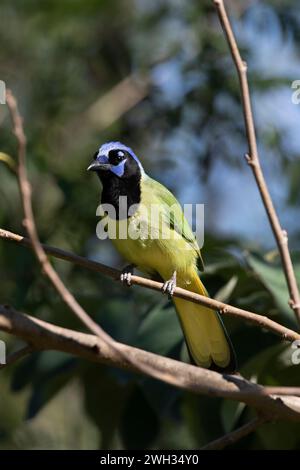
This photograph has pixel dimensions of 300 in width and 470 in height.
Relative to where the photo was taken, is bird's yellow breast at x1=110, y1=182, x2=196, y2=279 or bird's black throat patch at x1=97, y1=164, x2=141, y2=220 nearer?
bird's yellow breast at x1=110, y1=182, x2=196, y2=279

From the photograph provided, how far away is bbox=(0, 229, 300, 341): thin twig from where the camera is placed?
2.32 meters

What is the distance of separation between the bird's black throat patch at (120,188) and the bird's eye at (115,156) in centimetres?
5

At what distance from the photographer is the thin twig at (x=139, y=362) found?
197 centimetres

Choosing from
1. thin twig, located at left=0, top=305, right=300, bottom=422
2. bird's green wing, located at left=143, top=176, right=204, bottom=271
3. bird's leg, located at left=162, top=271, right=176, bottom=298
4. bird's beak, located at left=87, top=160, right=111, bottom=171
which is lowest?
thin twig, located at left=0, top=305, right=300, bottom=422

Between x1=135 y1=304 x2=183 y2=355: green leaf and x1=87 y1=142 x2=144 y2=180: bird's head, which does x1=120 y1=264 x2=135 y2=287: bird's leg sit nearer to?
x1=135 y1=304 x2=183 y2=355: green leaf

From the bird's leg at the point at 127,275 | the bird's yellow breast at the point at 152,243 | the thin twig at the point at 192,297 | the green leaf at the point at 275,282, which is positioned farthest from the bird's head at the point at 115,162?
the thin twig at the point at 192,297

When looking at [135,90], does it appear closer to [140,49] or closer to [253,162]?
[140,49]

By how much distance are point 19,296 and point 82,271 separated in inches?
40.3

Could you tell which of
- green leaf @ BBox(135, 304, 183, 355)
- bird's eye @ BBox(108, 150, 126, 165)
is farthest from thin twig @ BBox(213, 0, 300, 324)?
bird's eye @ BBox(108, 150, 126, 165)

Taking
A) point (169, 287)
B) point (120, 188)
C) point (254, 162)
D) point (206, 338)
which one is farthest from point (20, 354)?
point (120, 188)

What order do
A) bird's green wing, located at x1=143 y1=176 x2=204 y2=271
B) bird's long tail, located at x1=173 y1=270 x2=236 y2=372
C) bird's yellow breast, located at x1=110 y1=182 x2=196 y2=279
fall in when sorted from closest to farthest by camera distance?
bird's long tail, located at x1=173 y1=270 x2=236 y2=372, bird's yellow breast, located at x1=110 y1=182 x2=196 y2=279, bird's green wing, located at x1=143 y1=176 x2=204 y2=271

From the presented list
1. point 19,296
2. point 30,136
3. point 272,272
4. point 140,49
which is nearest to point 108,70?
point 140,49

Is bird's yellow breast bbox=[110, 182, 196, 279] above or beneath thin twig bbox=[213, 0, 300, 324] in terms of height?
above
